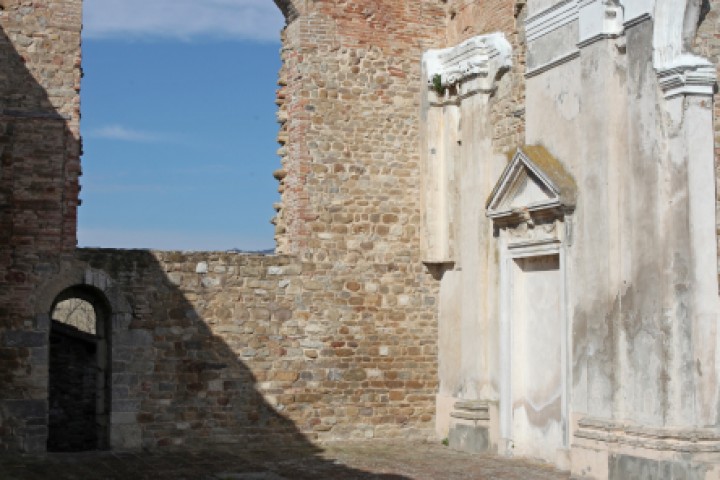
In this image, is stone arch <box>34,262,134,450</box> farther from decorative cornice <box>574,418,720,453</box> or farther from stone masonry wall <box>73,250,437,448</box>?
decorative cornice <box>574,418,720,453</box>

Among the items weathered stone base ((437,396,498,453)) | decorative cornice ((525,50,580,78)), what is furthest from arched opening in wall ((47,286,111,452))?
decorative cornice ((525,50,580,78))

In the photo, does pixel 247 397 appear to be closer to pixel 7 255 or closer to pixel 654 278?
pixel 7 255

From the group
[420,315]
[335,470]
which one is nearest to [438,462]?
[335,470]

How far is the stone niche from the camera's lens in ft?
38.4

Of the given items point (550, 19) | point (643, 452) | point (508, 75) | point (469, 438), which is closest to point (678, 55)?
point (550, 19)

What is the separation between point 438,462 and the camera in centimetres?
1230

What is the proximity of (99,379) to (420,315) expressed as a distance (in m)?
4.21

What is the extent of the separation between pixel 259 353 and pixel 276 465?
78.7 inches

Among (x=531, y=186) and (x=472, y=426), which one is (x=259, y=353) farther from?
(x=531, y=186)

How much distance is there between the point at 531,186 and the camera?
1228cm

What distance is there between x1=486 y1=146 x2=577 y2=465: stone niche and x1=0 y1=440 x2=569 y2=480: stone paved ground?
0.44 metres

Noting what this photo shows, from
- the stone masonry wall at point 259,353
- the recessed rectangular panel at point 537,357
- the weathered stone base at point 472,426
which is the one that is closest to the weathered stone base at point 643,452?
the recessed rectangular panel at point 537,357

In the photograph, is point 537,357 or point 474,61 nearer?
point 537,357

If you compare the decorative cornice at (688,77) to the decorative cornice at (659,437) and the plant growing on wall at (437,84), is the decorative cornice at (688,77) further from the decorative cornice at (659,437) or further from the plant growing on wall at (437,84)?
the plant growing on wall at (437,84)
